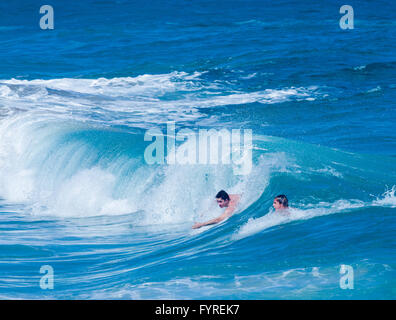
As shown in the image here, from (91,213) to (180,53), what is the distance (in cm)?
1597

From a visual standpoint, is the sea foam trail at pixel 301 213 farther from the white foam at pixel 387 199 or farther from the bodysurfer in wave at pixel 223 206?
the bodysurfer in wave at pixel 223 206

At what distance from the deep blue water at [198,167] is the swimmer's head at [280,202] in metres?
0.19

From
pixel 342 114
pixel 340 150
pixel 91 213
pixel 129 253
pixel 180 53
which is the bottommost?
pixel 129 253

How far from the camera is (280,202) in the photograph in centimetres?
1065

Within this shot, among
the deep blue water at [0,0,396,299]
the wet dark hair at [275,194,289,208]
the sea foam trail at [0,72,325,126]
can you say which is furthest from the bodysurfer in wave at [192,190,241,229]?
the sea foam trail at [0,72,325,126]

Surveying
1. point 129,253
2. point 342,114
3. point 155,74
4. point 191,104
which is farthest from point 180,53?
point 129,253

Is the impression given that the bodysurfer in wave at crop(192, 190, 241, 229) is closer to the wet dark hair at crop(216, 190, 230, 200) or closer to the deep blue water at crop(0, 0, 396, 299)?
the wet dark hair at crop(216, 190, 230, 200)

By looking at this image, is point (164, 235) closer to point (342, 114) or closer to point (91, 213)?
point (91, 213)

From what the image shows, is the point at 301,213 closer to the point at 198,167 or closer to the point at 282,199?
the point at 282,199

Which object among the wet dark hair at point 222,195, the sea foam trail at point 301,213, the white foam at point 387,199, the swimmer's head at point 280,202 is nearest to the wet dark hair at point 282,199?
the swimmer's head at point 280,202

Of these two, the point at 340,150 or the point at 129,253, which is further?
the point at 340,150

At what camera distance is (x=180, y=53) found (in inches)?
1115

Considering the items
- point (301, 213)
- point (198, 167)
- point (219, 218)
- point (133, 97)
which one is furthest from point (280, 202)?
point (133, 97)
